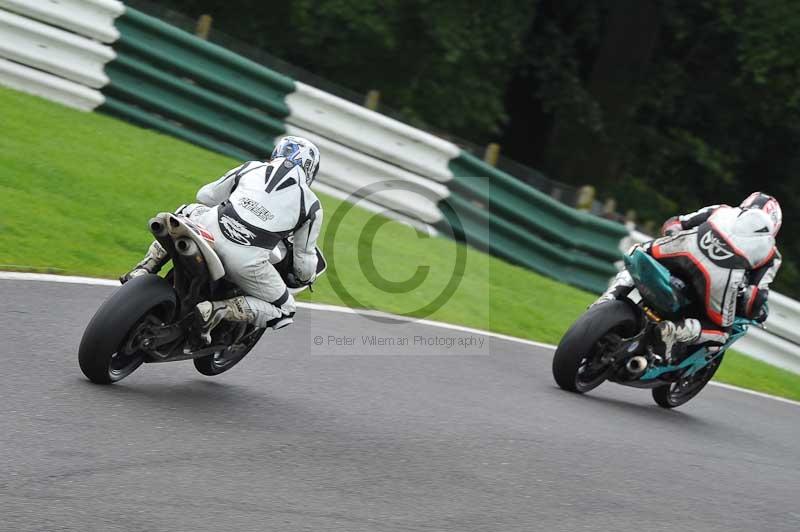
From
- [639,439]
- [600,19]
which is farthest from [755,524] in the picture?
[600,19]

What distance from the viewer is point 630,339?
8.16 metres

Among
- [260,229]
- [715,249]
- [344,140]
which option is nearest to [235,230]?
[260,229]

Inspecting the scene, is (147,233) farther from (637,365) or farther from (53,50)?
(637,365)

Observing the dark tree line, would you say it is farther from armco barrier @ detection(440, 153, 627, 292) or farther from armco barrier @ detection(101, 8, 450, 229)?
armco barrier @ detection(101, 8, 450, 229)

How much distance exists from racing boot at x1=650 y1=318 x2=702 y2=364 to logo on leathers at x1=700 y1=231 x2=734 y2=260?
0.50m

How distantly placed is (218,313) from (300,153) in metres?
1.03

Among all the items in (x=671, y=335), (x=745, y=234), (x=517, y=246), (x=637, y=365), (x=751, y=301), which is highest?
(x=745, y=234)

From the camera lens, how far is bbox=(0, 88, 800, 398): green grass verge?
878 centimetres

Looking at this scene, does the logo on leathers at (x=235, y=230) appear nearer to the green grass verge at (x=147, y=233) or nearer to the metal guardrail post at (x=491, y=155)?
the green grass verge at (x=147, y=233)

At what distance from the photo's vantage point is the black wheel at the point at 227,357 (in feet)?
22.2

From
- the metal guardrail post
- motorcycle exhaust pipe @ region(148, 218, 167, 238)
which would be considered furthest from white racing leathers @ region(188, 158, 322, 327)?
the metal guardrail post

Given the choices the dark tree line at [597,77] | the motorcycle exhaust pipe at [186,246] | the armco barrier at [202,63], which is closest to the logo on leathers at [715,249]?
the motorcycle exhaust pipe at [186,246]

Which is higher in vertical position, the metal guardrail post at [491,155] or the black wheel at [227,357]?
the metal guardrail post at [491,155]

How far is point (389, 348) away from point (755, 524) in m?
3.37
